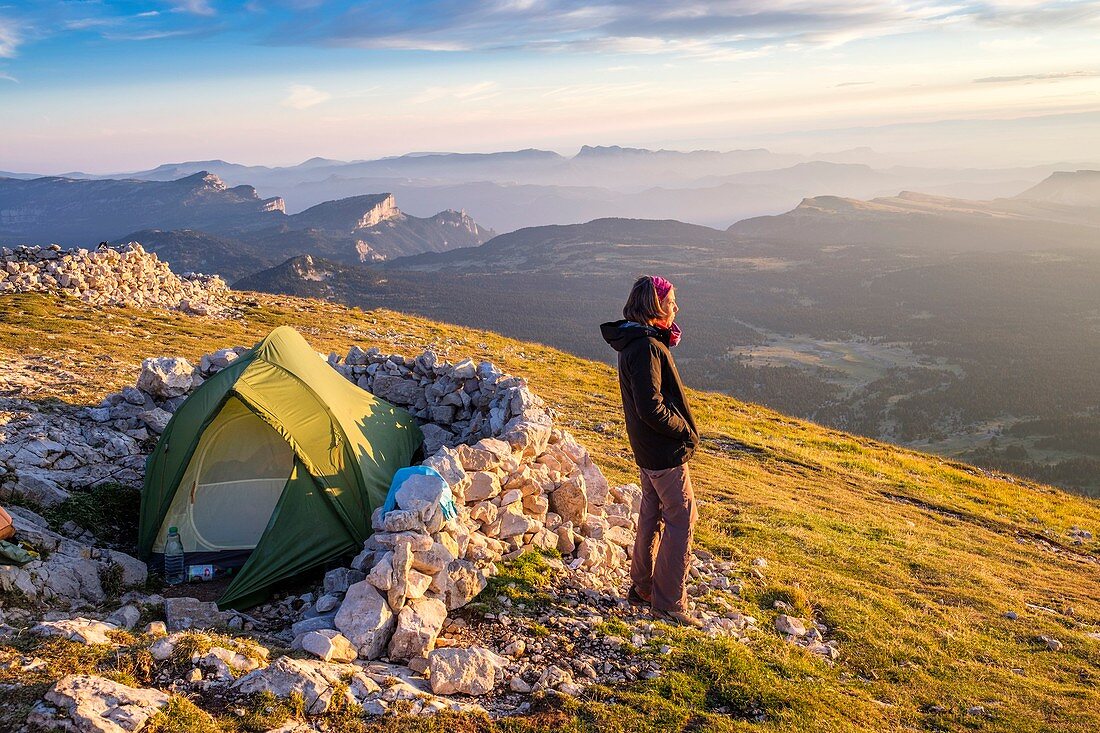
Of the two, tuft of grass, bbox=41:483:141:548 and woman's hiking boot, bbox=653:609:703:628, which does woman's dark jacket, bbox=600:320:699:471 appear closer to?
woman's hiking boot, bbox=653:609:703:628

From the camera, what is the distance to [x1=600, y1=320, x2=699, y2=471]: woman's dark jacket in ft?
24.4

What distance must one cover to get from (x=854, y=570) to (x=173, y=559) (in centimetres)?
1098

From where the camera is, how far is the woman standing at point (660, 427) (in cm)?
746

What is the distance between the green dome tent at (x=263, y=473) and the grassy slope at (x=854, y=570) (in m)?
5.33

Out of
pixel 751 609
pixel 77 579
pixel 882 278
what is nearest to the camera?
pixel 77 579

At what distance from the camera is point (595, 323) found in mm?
137750

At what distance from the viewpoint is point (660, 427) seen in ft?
24.6

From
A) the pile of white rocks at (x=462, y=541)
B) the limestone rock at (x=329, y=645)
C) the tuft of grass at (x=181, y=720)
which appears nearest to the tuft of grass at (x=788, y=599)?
the pile of white rocks at (x=462, y=541)

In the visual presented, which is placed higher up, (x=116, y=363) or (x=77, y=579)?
(x=116, y=363)

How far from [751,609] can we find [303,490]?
21.9 ft

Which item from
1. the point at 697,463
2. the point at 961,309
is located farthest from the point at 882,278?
the point at 697,463

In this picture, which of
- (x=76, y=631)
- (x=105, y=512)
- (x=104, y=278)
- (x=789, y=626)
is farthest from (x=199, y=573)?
(x=104, y=278)

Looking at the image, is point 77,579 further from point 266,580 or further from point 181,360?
point 181,360

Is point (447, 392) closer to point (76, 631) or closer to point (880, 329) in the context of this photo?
point (76, 631)
